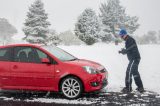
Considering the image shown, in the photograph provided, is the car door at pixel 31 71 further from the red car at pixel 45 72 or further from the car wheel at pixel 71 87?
the car wheel at pixel 71 87

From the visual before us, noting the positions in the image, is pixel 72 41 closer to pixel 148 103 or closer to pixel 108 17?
pixel 108 17

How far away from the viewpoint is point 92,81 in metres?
8.52

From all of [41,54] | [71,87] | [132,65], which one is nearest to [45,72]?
[41,54]

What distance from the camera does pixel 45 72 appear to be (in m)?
8.68

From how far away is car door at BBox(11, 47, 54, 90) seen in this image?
8680 mm

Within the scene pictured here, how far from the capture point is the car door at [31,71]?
8680mm

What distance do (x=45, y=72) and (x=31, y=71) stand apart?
42 cm

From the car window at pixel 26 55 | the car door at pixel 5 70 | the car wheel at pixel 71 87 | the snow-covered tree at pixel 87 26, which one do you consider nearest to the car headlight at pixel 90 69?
the car wheel at pixel 71 87

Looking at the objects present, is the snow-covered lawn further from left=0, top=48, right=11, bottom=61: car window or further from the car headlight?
left=0, top=48, right=11, bottom=61: car window

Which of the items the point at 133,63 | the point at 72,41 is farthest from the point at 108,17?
the point at 72,41

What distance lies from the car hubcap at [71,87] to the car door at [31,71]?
0.38m

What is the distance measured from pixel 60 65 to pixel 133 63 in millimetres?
2579

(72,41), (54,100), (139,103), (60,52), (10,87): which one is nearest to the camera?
(139,103)

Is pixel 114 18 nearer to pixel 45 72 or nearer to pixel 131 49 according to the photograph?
pixel 131 49
